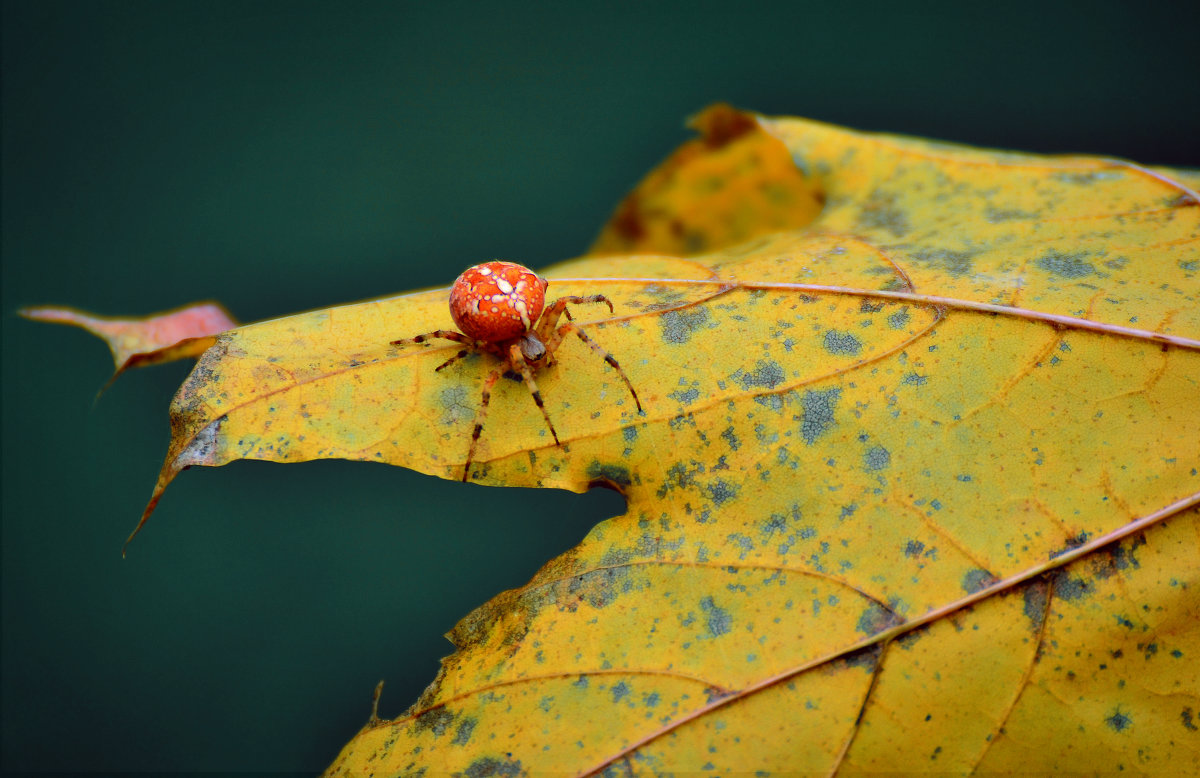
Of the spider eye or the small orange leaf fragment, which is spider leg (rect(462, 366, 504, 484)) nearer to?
the spider eye

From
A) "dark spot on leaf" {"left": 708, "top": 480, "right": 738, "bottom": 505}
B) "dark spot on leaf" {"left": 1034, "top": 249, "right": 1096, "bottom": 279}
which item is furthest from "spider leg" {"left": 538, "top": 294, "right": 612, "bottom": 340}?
"dark spot on leaf" {"left": 1034, "top": 249, "right": 1096, "bottom": 279}

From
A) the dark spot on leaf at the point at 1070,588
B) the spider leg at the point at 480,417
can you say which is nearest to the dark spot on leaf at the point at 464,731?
the spider leg at the point at 480,417

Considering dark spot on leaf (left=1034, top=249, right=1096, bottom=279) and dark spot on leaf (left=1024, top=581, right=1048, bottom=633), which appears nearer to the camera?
dark spot on leaf (left=1024, top=581, right=1048, bottom=633)

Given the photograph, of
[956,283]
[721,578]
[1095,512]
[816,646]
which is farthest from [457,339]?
[1095,512]

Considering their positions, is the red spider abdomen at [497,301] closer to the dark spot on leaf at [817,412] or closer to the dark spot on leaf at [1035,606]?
the dark spot on leaf at [817,412]

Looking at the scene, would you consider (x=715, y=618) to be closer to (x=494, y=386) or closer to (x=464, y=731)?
(x=464, y=731)

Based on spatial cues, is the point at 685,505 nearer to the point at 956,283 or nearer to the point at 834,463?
the point at 834,463
